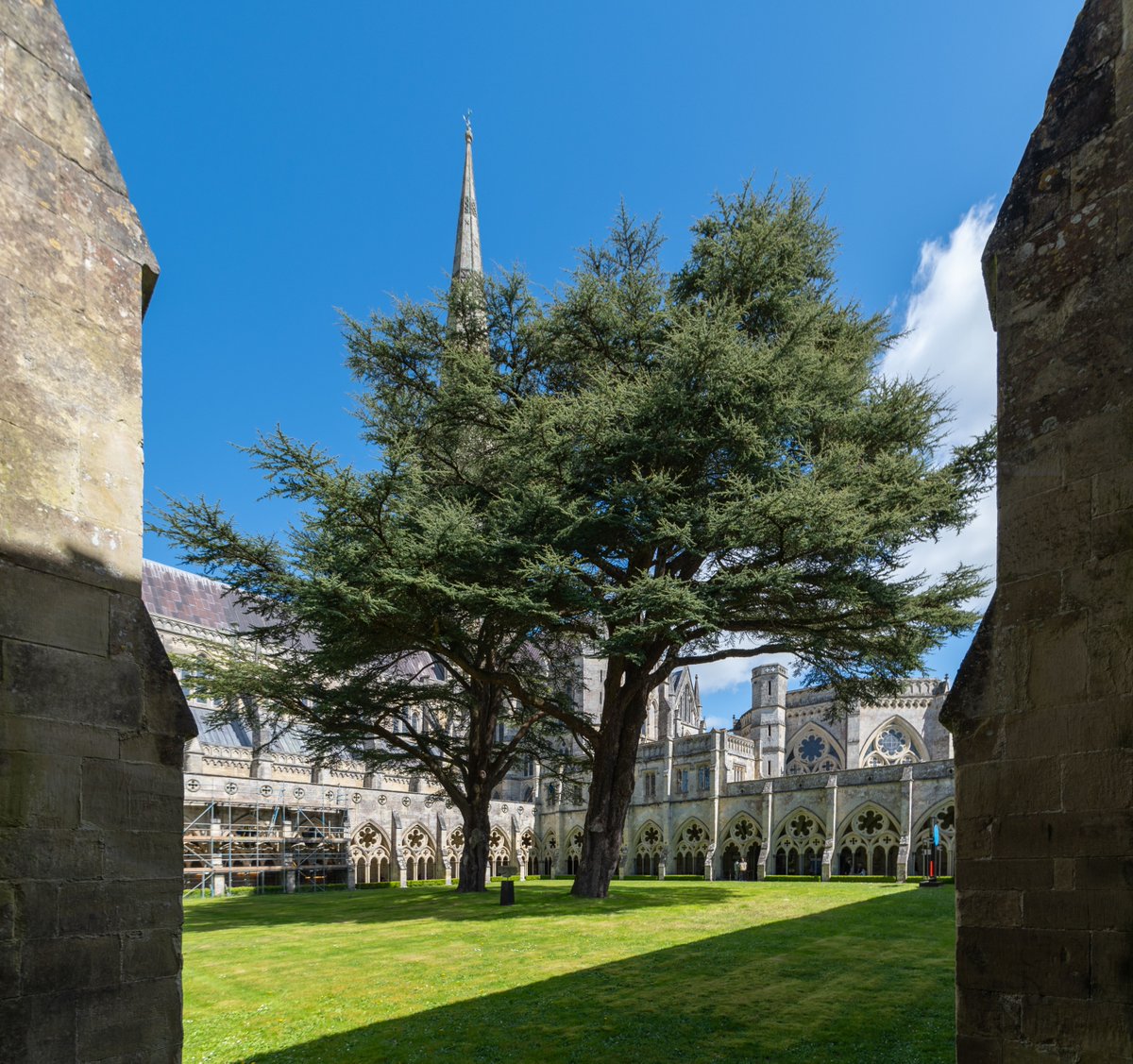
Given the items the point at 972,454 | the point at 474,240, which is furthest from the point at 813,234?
the point at 474,240

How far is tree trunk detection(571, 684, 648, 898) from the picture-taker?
1439 centimetres

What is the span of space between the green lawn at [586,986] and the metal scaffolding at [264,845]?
13649 mm

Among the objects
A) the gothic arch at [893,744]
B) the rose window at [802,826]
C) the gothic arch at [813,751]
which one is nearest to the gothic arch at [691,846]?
the rose window at [802,826]

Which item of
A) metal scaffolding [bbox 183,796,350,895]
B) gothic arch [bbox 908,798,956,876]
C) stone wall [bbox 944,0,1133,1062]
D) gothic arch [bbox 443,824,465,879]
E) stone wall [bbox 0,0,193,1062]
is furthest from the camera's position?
gothic arch [bbox 443,824,465,879]

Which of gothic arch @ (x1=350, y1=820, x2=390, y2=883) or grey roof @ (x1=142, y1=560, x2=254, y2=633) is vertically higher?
grey roof @ (x1=142, y1=560, x2=254, y2=633)

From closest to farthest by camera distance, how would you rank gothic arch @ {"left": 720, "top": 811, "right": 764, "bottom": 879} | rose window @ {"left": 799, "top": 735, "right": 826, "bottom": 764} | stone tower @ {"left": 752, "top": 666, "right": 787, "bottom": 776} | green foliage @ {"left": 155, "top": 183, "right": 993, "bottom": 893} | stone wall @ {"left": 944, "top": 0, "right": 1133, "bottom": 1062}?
stone wall @ {"left": 944, "top": 0, "right": 1133, "bottom": 1062} → green foliage @ {"left": 155, "top": 183, "right": 993, "bottom": 893} → gothic arch @ {"left": 720, "top": 811, "right": 764, "bottom": 879} → rose window @ {"left": 799, "top": 735, "right": 826, "bottom": 764} → stone tower @ {"left": 752, "top": 666, "right": 787, "bottom": 776}

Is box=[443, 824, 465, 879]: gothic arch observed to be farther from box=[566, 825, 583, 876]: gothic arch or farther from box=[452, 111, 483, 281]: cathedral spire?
box=[452, 111, 483, 281]: cathedral spire

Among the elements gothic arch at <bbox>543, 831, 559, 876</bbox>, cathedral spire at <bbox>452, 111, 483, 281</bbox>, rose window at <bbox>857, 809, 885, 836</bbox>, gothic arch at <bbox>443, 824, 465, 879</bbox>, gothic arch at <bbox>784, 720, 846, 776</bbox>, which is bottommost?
gothic arch at <bbox>543, 831, 559, 876</bbox>

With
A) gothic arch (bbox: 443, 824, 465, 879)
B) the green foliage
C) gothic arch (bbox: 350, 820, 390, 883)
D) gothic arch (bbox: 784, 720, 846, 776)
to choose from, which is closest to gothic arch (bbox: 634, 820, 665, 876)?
gothic arch (bbox: 443, 824, 465, 879)

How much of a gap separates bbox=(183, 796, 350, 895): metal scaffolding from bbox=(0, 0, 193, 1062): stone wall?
2390 centimetres

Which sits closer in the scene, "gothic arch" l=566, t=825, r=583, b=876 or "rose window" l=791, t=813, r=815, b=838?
"rose window" l=791, t=813, r=815, b=838

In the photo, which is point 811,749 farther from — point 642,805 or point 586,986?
point 586,986

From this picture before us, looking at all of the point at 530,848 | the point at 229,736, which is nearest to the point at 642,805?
the point at 530,848

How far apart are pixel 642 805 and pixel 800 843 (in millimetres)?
7007
